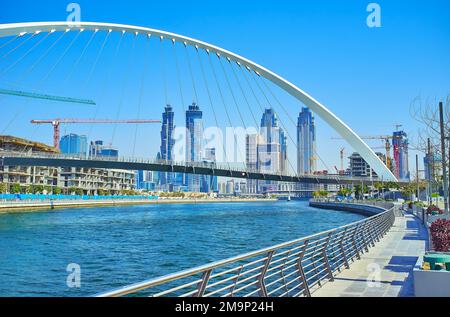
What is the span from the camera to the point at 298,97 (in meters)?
43.8

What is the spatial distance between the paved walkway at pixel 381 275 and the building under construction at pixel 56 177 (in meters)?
61.2

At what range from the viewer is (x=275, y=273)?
640 cm

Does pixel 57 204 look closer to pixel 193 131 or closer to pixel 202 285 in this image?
pixel 202 285

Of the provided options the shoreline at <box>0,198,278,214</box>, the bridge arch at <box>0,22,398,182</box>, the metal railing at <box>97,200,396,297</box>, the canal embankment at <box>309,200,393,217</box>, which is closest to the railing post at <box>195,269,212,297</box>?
the metal railing at <box>97,200,396,297</box>

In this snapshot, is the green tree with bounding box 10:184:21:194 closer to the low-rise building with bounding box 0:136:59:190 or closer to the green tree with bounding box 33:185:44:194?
the low-rise building with bounding box 0:136:59:190

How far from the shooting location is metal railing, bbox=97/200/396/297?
14.3 ft

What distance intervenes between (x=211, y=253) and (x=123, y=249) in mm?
4613

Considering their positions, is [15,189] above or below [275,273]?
above

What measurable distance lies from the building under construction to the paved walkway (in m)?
61.2

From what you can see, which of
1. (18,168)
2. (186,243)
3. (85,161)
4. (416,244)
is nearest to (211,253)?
(186,243)

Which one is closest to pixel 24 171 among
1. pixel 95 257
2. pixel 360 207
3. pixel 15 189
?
pixel 15 189

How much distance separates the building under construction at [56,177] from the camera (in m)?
79.9

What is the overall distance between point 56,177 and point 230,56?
66.9m
